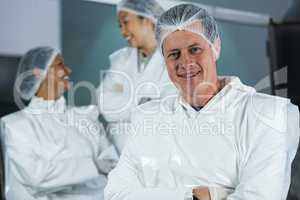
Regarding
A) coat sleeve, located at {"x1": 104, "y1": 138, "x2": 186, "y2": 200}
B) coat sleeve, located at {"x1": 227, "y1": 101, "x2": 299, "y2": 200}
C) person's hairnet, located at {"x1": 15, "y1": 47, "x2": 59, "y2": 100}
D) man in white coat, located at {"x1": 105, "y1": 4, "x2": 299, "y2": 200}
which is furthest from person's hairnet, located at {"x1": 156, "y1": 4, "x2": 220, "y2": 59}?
person's hairnet, located at {"x1": 15, "y1": 47, "x2": 59, "y2": 100}

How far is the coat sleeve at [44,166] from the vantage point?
1.56 meters

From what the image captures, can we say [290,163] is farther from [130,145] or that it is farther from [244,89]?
[130,145]

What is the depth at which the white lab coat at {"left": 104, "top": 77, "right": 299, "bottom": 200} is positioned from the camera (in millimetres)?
1173

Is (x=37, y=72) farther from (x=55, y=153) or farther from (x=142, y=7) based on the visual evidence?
(x=142, y=7)

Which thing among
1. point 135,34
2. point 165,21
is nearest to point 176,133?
point 165,21

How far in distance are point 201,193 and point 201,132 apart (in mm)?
202

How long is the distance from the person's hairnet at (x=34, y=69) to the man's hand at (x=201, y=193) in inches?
31.4

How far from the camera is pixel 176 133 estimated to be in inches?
53.2

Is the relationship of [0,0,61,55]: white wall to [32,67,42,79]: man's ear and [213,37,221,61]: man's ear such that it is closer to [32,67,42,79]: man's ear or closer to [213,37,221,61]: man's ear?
[32,67,42,79]: man's ear

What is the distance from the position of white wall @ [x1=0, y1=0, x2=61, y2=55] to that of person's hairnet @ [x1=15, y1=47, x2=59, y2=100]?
4 cm

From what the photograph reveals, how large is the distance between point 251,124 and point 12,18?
3.58 feet

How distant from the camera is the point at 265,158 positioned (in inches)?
45.6

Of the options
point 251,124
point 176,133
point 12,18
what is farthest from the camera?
point 12,18
